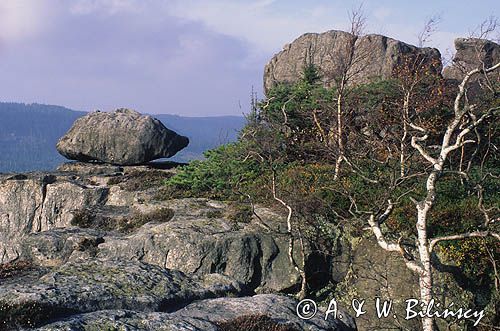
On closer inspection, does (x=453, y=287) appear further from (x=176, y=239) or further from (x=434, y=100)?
(x=434, y=100)

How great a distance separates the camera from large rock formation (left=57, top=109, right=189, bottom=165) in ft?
87.4

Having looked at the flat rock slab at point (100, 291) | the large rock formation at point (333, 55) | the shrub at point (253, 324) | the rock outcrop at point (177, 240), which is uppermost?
the large rock formation at point (333, 55)

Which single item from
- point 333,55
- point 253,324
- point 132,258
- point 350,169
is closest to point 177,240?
point 132,258

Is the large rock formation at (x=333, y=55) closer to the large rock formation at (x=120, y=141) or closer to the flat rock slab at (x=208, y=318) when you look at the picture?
the large rock formation at (x=120, y=141)

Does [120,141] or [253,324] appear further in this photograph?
[120,141]

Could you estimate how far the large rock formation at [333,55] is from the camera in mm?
27938

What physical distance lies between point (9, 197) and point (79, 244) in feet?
31.0

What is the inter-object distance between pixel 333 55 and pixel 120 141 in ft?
39.5

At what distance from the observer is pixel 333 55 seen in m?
29.3

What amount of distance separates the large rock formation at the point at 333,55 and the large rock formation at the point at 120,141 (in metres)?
6.56

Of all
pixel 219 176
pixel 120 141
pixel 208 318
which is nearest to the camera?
pixel 208 318

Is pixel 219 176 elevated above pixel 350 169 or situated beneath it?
situated beneath

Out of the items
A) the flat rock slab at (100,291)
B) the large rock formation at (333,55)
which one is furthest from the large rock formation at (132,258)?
the large rock formation at (333,55)

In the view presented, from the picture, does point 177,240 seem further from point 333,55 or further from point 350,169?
point 333,55
